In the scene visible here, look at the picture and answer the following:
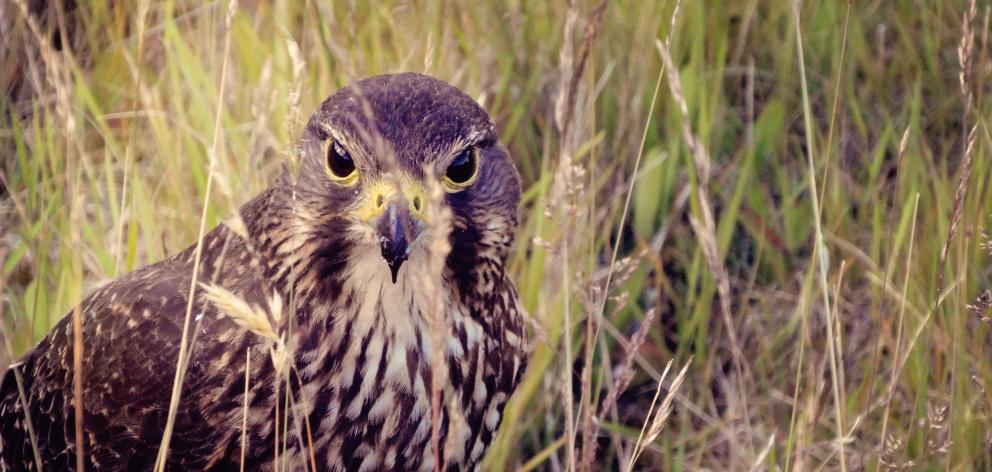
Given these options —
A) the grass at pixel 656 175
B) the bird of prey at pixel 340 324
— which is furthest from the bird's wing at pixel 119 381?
the grass at pixel 656 175

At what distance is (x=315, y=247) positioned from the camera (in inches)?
111

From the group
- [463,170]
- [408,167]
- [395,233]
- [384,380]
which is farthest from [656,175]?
[395,233]

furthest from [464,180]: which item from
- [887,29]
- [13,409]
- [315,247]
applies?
[887,29]

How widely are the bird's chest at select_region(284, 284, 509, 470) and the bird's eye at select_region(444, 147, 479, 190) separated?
275 millimetres

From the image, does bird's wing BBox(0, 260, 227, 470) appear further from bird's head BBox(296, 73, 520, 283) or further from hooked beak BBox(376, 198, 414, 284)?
hooked beak BBox(376, 198, 414, 284)

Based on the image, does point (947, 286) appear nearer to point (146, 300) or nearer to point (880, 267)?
point (880, 267)

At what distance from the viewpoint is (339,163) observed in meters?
2.76

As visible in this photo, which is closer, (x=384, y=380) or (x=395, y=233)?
(x=395, y=233)

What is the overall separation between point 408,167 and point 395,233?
0.73 ft

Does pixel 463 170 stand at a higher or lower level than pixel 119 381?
higher

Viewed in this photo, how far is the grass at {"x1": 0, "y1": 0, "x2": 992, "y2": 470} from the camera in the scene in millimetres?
3764

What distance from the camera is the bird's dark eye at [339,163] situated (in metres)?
2.74

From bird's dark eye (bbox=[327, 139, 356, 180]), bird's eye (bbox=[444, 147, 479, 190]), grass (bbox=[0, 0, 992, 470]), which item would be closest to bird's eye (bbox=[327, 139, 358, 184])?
bird's dark eye (bbox=[327, 139, 356, 180])

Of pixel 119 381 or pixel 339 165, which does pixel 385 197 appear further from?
pixel 119 381
